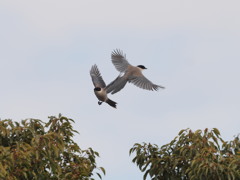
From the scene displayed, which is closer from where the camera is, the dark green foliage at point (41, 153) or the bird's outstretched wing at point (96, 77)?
the dark green foliage at point (41, 153)

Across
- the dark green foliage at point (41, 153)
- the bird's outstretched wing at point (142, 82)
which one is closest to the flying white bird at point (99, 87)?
the bird's outstretched wing at point (142, 82)

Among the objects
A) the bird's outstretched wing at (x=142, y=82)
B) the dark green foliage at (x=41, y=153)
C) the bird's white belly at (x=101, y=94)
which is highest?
the bird's outstretched wing at (x=142, y=82)

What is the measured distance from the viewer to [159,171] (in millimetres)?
9688

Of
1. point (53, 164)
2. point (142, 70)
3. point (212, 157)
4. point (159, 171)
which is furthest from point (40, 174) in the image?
point (142, 70)

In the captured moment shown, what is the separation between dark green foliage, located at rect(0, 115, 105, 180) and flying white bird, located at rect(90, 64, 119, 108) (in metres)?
3.69

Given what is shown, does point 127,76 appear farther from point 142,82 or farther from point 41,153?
point 41,153

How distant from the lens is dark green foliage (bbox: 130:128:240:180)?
894 cm

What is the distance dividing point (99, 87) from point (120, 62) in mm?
869

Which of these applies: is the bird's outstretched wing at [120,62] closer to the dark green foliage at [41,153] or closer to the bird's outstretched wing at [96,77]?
the bird's outstretched wing at [96,77]

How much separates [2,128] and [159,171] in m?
2.59

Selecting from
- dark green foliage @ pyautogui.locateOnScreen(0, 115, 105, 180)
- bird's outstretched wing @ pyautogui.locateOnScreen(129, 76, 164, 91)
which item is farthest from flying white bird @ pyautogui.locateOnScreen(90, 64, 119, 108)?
dark green foliage @ pyautogui.locateOnScreen(0, 115, 105, 180)

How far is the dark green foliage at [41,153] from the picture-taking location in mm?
8609

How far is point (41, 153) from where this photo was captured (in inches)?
348

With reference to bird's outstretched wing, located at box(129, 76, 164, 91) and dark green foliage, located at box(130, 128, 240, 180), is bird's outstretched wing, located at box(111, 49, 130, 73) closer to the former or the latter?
bird's outstretched wing, located at box(129, 76, 164, 91)
